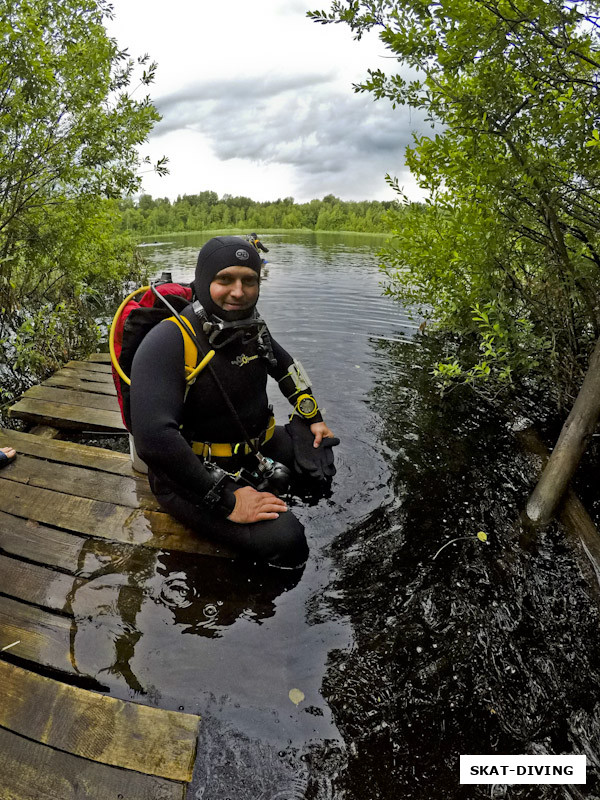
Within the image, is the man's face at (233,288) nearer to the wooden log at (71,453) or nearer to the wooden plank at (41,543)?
the wooden log at (71,453)

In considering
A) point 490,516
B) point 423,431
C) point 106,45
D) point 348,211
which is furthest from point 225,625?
point 348,211

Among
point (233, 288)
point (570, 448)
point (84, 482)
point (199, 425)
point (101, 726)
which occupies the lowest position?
point (101, 726)

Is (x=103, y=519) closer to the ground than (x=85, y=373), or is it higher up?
closer to the ground

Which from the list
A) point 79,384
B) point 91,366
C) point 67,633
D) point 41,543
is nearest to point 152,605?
point 67,633

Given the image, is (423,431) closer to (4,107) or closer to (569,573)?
(569,573)

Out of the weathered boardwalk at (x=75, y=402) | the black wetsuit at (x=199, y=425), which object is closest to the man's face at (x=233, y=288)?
the black wetsuit at (x=199, y=425)

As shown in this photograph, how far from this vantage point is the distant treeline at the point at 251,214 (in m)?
100

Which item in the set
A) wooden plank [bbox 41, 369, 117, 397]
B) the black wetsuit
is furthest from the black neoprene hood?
wooden plank [bbox 41, 369, 117, 397]

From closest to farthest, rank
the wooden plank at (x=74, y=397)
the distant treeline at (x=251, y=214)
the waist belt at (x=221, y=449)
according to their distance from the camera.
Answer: the waist belt at (x=221, y=449) < the wooden plank at (x=74, y=397) < the distant treeline at (x=251, y=214)

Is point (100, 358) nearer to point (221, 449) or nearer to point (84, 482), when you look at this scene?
point (84, 482)

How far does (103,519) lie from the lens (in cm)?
382

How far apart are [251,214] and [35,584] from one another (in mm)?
121877

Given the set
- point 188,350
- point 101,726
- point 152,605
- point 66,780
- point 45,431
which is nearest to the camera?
point 66,780

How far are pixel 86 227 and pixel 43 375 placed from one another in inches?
105
